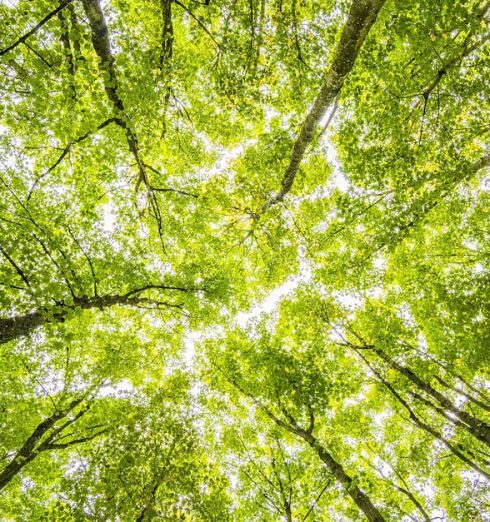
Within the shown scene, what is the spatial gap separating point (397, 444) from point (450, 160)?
41.8 feet

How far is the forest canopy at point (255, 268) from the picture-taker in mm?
7836

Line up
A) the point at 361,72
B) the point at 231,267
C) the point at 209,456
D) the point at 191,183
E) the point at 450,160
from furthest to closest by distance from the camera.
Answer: the point at 231,267 < the point at 209,456 < the point at 191,183 < the point at 361,72 < the point at 450,160

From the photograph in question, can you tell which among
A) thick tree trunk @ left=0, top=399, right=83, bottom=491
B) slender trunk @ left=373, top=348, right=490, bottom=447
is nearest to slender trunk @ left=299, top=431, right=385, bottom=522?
slender trunk @ left=373, top=348, right=490, bottom=447

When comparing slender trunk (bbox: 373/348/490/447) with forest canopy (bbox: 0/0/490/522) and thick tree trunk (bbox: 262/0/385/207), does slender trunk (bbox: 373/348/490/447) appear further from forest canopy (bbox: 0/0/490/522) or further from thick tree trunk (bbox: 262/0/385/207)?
thick tree trunk (bbox: 262/0/385/207)

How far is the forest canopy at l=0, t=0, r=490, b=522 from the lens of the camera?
784 centimetres

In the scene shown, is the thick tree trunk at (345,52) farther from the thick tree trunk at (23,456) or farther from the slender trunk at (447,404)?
the thick tree trunk at (23,456)

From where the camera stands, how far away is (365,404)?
14289mm

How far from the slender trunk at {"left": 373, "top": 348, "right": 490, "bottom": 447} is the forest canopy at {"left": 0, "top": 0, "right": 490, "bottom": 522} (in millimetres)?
60

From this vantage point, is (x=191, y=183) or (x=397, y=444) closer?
(x=191, y=183)

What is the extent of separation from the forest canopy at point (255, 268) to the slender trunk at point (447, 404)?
6 centimetres

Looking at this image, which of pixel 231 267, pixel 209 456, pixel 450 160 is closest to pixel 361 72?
pixel 450 160

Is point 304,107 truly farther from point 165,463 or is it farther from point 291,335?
point 165,463

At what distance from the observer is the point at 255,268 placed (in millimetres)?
14406

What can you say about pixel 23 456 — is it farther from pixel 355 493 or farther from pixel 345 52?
pixel 345 52
